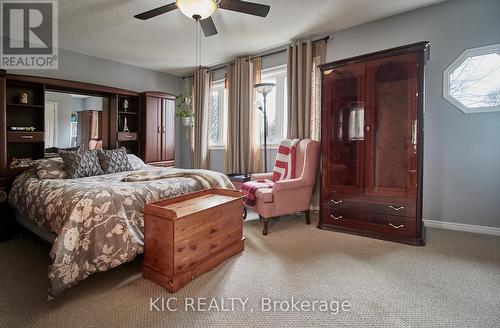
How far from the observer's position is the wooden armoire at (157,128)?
4.73 metres

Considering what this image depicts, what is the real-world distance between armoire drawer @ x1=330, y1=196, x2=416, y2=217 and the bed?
1778 millimetres

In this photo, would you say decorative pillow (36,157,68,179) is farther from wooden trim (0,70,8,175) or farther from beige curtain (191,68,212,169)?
beige curtain (191,68,212,169)

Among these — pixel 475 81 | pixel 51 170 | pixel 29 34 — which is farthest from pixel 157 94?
pixel 475 81

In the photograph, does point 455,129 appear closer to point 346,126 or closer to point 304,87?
point 346,126

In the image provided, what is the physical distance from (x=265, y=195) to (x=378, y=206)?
1222 millimetres

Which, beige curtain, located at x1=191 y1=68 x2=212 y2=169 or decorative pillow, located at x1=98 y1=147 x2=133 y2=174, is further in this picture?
beige curtain, located at x1=191 y1=68 x2=212 y2=169

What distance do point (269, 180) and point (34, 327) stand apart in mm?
2772

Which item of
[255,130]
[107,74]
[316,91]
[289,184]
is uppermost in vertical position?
[107,74]

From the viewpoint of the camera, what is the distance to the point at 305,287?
6.28 feet

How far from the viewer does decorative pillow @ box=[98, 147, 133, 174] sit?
136 inches

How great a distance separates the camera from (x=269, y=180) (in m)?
3.75

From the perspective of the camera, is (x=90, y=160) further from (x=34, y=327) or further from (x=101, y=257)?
(x=34, y=327)

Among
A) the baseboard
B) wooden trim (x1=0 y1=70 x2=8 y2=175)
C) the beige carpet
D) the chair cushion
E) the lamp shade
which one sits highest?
the lamp shade

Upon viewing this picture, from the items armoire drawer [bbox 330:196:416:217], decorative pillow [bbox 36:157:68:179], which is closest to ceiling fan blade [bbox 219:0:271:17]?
armoire drawer [bbox 330:196:416:217]
